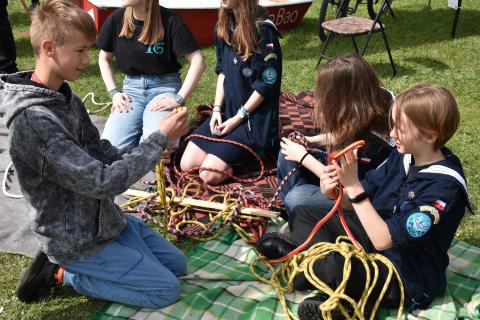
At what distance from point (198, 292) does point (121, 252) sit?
459 mm

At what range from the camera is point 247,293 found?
275cm

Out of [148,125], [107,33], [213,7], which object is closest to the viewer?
[148,125]

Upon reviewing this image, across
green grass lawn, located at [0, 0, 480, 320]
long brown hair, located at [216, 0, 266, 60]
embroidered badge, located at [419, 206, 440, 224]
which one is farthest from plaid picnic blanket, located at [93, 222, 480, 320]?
long brown hair, located at [216, 0, 266, 60]

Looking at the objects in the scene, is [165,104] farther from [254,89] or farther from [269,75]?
[269,75]

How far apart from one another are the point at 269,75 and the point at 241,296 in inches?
66.9

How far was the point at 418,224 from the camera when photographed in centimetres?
218

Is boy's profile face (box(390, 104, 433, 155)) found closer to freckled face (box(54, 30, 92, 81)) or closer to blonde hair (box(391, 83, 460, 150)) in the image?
blonde hair (box(391, 83, 460, 150))

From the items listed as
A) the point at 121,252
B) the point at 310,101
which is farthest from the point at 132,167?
the point at 310,101

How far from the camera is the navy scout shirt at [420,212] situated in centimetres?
220

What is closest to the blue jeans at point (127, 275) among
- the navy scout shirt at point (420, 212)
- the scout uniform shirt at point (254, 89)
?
the navy scout shirt at point (420, 212)

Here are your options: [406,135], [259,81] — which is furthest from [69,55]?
[259,81]

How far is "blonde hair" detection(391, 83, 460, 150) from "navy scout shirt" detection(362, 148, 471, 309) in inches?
6.0

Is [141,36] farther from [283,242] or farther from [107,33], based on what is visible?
[283,242]

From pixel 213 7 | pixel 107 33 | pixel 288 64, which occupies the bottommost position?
pixel 288 64
